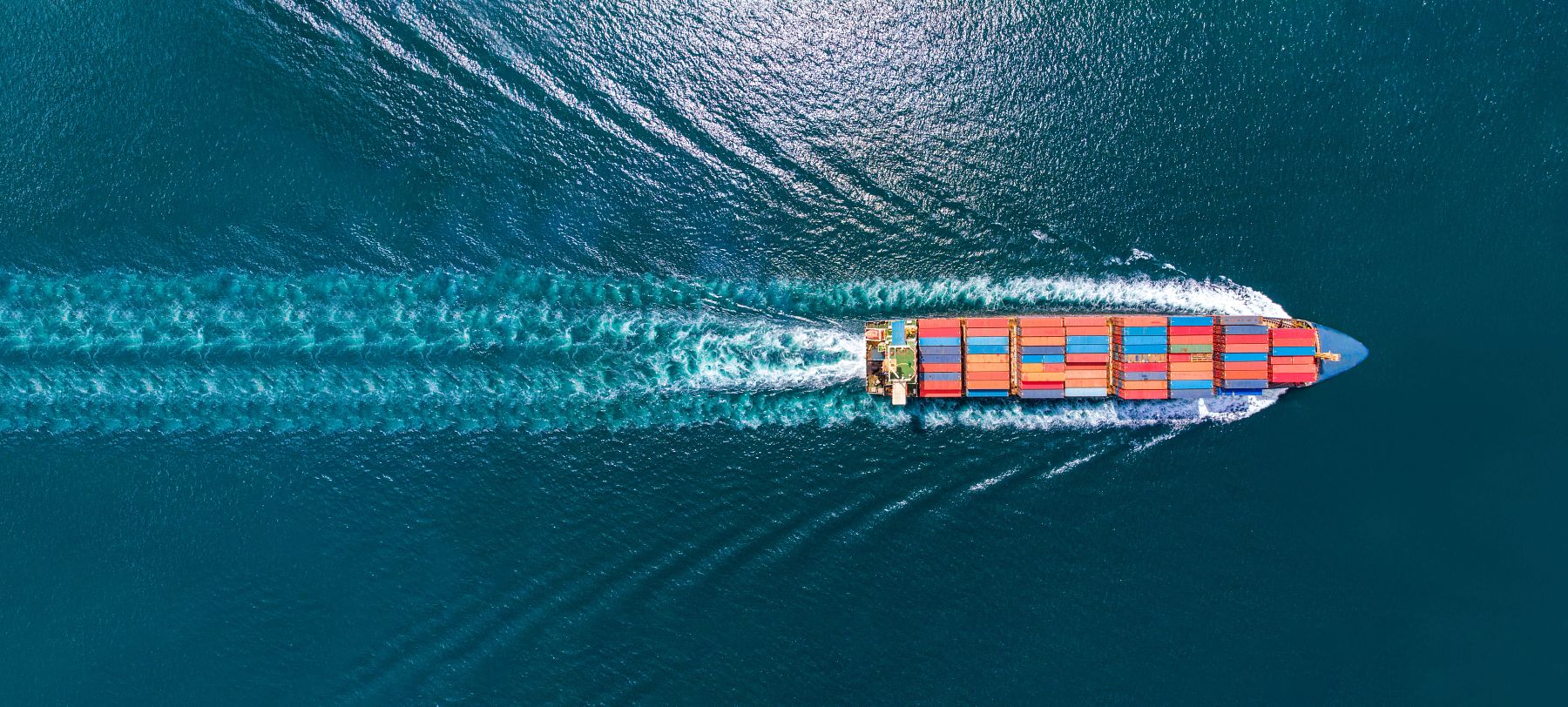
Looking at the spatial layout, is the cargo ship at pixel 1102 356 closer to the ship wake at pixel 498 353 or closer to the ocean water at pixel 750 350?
the ship wake at pixel 498 353

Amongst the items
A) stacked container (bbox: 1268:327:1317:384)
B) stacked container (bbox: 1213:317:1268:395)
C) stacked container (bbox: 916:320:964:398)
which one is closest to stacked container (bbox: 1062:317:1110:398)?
stacked container (bbox: 916:320:964:398)

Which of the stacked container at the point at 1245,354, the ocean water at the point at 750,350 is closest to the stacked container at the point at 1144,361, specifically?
the ocean water at the point at 750,350

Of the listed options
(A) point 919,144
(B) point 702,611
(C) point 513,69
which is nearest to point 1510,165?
(A) point 919,144

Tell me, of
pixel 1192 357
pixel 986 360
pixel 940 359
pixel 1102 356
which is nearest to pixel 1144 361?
pixel 1102 356

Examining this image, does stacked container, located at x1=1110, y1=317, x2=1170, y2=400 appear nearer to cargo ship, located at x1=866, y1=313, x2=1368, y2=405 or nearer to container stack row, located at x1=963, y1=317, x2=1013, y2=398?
cargo ship, located at x1=866, y1=313, x2=1368, y2=405

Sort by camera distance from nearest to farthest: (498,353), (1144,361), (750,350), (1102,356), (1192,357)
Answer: (1144,361)
(1192,357)
(1102,356)
(498,353)
(750,350)

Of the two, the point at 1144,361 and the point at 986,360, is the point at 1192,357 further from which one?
the point at 986,360
